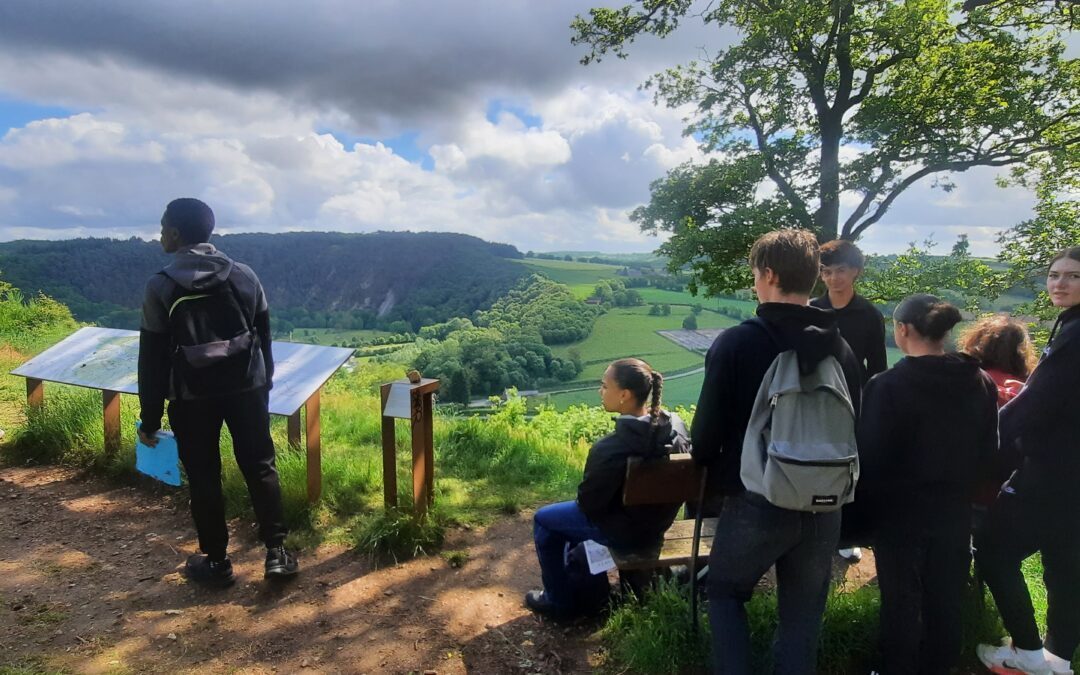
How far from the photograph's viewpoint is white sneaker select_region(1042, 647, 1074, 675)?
2.43 meters

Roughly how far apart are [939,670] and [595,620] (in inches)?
56.5

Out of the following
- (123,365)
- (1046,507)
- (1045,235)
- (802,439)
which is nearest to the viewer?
(802,439)

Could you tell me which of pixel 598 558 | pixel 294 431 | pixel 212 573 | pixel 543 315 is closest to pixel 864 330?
pixel 598 558

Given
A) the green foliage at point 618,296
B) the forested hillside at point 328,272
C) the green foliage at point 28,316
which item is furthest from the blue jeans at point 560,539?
the green foliage at point 618,296

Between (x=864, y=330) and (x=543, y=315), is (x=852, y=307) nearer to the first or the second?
(x=864, y=330)

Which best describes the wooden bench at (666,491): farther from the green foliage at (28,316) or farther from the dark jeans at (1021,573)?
the green foliage at (28,316)

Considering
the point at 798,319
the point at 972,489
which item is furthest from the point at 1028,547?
the point at 798,319

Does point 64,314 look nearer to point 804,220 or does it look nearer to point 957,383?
point 804,220

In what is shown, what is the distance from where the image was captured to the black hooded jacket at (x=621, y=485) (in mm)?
2430

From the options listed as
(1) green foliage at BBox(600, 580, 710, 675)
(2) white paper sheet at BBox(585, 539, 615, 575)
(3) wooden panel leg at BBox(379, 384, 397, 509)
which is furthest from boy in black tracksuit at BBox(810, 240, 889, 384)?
(3) wooden panel leg at BBox(379, 384, 397, 509)

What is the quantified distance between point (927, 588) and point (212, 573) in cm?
349

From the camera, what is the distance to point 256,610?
3.10 meters

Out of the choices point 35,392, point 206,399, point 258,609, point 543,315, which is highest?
point 206,399

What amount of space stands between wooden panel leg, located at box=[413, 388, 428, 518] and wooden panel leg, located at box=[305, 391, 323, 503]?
0.86 meters
